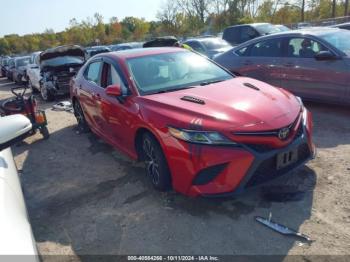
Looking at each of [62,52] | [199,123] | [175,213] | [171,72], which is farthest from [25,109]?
[62,52]

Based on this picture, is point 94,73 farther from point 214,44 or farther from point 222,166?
point 214,44

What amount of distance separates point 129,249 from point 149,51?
9.54 feet

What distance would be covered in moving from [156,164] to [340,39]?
14.9 ft

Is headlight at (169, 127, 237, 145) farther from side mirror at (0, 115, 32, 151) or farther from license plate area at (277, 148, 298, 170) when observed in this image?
side mirror at (0, 115, 32, 151)

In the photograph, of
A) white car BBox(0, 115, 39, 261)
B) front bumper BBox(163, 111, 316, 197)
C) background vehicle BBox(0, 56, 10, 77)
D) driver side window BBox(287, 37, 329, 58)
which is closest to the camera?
white car BBox(0, 115, 39, 261)

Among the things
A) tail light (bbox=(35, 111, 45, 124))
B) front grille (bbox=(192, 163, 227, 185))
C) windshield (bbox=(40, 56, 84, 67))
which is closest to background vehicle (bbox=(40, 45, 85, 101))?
windshield (bbox=(40, 56, 84, 67))

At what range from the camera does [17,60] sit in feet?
59.6

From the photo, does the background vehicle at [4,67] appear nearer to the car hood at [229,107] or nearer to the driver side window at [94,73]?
the driver side window at [94,73]

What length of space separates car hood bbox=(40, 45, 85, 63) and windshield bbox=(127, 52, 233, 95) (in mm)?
7509

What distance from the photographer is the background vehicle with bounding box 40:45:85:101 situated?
10773mm

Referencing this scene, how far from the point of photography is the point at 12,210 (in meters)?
1.99

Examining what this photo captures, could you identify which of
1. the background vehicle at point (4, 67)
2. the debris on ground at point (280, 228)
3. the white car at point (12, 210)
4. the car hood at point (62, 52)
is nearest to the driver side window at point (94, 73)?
the white car at point (12, 210)

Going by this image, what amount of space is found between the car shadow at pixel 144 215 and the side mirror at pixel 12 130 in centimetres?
137

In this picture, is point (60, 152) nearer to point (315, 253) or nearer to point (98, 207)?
point (98, 207)
